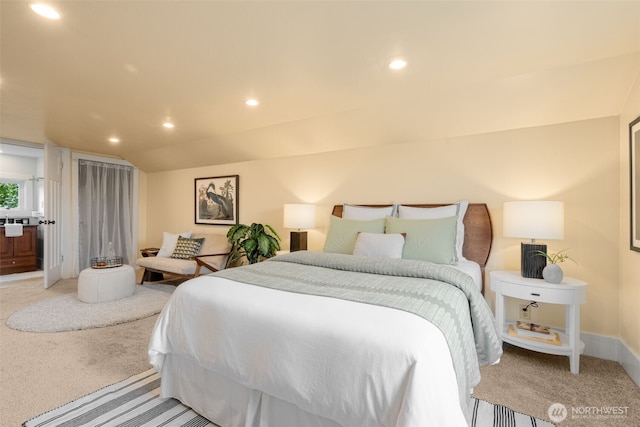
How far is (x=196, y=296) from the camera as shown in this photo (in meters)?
1.72

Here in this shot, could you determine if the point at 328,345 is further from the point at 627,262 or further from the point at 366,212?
the point at 627,262

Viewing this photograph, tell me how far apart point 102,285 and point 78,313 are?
43cm

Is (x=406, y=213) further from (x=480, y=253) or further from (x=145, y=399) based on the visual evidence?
(x=145, y=399)

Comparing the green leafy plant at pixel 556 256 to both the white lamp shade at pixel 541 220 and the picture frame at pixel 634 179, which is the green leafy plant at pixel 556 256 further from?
the picture frame at pixel 634 179

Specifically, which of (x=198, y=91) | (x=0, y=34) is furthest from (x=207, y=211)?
(x=0, y=34)

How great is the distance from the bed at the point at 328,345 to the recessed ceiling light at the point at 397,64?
140 centimetres

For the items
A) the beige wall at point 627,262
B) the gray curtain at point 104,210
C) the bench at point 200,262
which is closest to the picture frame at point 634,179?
the beige wall at point 627,262

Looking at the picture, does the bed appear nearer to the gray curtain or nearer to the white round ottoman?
the white round ottoman

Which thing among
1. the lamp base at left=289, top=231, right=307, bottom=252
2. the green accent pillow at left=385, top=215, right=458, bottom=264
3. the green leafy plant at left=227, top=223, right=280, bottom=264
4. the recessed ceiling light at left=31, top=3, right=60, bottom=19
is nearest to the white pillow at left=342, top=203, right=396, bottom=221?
the green accent pillow at left=385, top=215, right=458, bottom=264

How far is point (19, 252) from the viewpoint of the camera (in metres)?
5.42

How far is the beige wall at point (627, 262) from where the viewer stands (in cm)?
211

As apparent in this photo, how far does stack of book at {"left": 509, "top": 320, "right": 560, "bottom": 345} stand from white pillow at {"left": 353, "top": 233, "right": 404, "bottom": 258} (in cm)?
111

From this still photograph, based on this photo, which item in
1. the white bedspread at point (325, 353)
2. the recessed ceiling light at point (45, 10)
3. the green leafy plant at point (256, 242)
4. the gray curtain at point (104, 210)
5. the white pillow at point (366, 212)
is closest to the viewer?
the white bedspread at point (325, 353)

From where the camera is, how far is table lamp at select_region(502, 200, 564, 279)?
7.76ft
